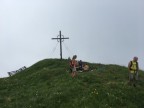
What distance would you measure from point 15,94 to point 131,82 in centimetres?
1178

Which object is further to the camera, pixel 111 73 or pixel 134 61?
pixel 111 73

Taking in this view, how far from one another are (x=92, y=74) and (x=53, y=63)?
16.1m

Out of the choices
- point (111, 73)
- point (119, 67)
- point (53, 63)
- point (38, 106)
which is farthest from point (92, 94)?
point (53, 63)

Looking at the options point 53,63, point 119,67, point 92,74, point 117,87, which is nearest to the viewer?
point 117,87

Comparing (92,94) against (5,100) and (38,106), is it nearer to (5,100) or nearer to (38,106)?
(38,106)

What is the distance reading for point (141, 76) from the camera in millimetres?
46500

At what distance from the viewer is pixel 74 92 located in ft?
115

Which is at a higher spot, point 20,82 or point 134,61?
point 134,61

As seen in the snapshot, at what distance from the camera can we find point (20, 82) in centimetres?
4619

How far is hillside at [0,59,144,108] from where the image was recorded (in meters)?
32.7

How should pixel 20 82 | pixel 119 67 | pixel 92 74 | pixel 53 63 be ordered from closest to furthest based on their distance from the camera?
pixel 92 74 < pixel 20 82 < pixel 119 67 < pixel 53 63

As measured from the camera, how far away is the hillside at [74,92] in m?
32.7

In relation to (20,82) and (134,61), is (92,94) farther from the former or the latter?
(20,82)

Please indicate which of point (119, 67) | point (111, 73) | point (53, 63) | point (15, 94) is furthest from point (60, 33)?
point (15, 94)
